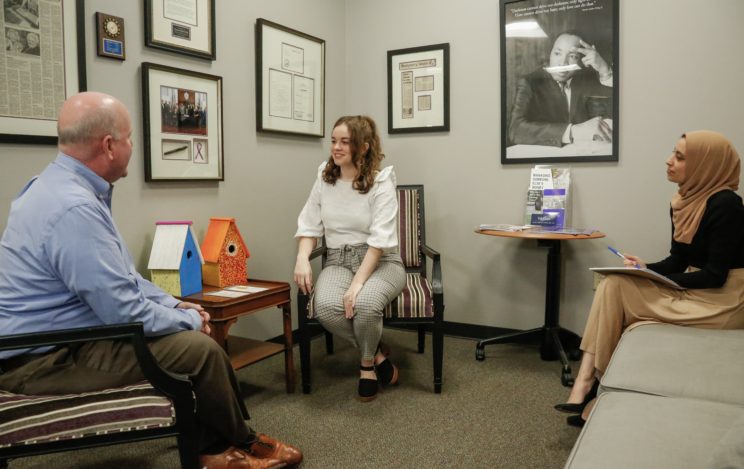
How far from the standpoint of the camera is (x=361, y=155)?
8.43ft

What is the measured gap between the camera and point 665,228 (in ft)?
9.27

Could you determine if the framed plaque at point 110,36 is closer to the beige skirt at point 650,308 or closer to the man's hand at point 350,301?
the man's hand at point 350,301

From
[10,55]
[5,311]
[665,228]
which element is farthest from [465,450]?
[10,55]

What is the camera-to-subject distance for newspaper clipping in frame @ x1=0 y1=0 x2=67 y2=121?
1872mm

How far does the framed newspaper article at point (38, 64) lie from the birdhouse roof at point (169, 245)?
535 mm

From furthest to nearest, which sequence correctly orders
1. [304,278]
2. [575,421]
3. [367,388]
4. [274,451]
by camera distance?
[304,278] → [367,388] → [575,421] → [274,451]

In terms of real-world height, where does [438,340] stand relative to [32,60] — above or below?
below

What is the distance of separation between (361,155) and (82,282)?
1.48 m

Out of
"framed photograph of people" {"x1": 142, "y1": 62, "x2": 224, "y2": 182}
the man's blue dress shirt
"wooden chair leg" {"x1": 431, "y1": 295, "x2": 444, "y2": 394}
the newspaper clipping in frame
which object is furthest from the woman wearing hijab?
the newspaper clipping in frame

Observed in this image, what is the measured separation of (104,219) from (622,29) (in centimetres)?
269

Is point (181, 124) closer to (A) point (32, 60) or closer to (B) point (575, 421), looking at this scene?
(A) point (32, 60)

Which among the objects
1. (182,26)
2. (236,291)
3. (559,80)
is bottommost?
(236,291)

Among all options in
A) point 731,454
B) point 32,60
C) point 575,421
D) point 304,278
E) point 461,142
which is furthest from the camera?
Answer: point 461,142

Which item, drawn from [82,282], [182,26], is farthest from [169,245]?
[182,26]
